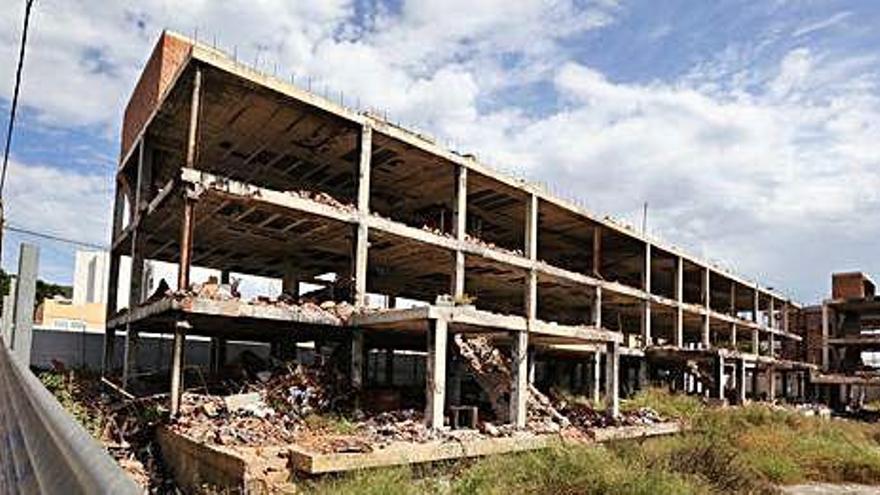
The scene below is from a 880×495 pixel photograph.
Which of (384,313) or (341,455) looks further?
(384,313)

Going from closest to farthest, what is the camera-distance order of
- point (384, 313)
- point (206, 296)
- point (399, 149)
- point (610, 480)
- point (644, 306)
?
point (610, 480) → point (206, 296) → point (384, 313) → point (399, 149) → point (644, 306)

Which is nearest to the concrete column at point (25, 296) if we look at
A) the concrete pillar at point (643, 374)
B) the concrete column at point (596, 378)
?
the concrete column at point (596, 378)

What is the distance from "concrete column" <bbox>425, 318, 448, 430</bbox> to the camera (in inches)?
614

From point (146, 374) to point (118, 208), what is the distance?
643cm

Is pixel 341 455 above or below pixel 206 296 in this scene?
below

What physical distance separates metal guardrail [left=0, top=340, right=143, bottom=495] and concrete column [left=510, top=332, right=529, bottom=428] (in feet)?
50.1

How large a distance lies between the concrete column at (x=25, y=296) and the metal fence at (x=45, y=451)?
2102 millimetres

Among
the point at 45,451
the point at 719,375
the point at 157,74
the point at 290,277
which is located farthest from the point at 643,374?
the point at 45,451

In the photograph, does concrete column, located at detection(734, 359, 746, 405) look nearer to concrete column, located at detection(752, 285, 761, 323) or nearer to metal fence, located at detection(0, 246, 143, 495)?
concrete column, located at detection(752, 285, 761, 323)

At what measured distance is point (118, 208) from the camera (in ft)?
84.2

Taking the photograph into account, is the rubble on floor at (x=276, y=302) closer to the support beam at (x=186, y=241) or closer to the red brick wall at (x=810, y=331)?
the support beam at (x=186, y=241)

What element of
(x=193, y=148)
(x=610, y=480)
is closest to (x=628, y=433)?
(x=610, y=480)

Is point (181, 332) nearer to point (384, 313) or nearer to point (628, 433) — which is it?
point (384, 313)

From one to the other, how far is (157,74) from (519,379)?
12.2 metres
